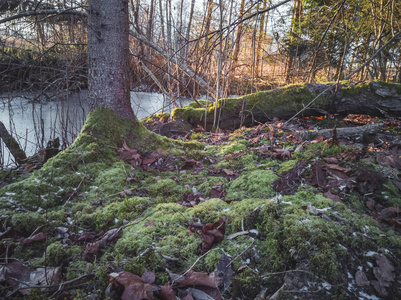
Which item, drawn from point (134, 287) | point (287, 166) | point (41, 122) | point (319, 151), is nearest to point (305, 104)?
point (319, 151)

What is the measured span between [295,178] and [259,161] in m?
0.75

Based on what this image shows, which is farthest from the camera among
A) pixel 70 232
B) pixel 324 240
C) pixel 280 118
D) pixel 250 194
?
pixel 280 118

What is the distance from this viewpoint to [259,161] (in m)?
3.02

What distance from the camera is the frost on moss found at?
84.7 inches

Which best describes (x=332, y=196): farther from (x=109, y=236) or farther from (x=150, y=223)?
(x=109, y=236)

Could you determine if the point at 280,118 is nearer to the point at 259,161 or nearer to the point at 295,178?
the point at 259,161

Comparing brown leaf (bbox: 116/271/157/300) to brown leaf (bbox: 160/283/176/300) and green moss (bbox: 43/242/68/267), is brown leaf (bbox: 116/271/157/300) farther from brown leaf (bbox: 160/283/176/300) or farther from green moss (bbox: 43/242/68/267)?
green moss (bbox: 43/242/68/267)

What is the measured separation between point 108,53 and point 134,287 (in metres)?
2.63

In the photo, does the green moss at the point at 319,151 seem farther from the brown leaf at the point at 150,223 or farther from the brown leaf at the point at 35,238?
the brown leaf at the point at 35,238

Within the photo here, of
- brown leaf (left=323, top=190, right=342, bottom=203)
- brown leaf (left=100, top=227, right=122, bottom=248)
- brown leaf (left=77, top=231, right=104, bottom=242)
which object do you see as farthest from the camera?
brown leaf (left=323, top=190, right=342, bottom=203)

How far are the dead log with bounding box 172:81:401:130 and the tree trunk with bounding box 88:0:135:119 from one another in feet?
7.13

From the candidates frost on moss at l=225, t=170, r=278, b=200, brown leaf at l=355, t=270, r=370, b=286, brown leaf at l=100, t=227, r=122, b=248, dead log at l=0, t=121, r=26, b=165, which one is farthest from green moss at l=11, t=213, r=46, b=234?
dead log at l=0, t=121, r=26, b=165

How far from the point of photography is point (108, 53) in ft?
9.30

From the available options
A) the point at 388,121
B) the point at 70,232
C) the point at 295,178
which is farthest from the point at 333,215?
the point at 388,121
